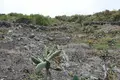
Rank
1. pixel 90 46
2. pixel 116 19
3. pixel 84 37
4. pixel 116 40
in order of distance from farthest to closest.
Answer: pixel 116 19 → pixel 84 37 → pixel 116 40 → pixel 90 46

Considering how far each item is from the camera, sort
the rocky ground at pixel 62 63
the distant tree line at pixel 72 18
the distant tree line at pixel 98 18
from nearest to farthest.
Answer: the rocky ground at pixel 62 63, the distant tree line at pixel 72 18, the distant tree line at pixel 98 18

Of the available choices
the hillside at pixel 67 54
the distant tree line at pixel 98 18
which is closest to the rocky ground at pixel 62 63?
the hillside at pixel 67 54

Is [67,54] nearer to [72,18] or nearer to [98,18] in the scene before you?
[98,18]

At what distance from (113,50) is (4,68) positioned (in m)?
4.86

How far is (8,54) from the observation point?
37.8 feet

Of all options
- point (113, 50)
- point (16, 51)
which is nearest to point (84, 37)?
point (113, 50)

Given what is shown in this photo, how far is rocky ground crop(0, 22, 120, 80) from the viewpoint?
10.0 meters

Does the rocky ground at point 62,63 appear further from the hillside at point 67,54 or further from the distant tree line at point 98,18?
the distant tree line at point 98,18

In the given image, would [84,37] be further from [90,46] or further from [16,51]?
[16,51]

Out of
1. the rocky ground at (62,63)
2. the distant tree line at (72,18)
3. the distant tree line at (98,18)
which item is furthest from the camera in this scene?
the distant tree line at (98,18)

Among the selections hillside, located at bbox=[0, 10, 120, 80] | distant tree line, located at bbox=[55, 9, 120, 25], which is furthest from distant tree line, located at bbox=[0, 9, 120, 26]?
hillside, located at bbox=[0, 10, 120, 80]

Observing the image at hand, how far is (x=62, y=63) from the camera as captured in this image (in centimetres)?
1099

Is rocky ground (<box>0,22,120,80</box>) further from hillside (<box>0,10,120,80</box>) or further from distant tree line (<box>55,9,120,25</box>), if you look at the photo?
distant tree line (<box>55,9,120,25</box>)

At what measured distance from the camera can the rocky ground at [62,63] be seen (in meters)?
10.0
